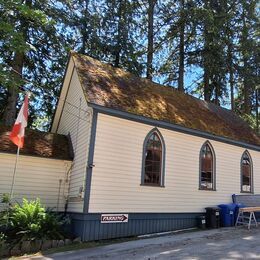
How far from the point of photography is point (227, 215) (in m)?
16.0

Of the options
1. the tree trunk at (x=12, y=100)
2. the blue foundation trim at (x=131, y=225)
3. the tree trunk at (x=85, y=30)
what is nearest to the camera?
the blue foundation trim at (x=131, y=225)

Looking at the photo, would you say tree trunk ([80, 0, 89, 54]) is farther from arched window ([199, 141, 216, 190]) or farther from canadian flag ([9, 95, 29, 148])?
canadian flag ([9, 95, 29, 148])

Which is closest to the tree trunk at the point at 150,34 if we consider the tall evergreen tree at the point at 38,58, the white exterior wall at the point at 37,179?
the tall evergreen tree at the point at 38,58

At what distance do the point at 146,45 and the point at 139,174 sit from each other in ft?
57.2

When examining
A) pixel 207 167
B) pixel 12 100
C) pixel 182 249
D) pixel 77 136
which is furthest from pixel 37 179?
pixel 12 100

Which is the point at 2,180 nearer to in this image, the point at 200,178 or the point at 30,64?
the point at 200,178

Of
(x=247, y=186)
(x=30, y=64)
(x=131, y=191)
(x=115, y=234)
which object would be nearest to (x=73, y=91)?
(x=131, y=191)

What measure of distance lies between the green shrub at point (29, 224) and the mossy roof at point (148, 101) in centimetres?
422

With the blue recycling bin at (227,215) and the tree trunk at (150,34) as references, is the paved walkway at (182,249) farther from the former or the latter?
the tree trunk at (150,34)

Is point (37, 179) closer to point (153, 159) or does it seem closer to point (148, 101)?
point (153, 159)

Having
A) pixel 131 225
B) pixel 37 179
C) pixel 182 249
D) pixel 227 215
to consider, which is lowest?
pixel 182 249

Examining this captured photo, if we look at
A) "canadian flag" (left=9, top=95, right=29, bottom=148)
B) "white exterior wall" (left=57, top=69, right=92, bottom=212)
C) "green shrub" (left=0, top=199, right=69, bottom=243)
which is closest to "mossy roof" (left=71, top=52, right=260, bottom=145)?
"white exterior wall" (left=57, top=69, right=92, bottom=212)

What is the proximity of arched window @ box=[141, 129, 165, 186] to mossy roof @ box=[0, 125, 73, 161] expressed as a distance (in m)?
3.10

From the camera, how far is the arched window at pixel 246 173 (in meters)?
18.8
